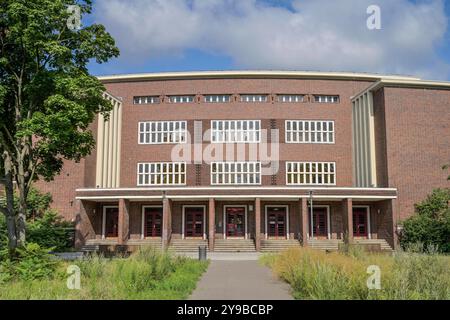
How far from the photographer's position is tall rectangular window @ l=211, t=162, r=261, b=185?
1442 inches

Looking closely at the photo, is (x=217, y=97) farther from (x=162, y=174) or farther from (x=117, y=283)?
(x=117, y=283)

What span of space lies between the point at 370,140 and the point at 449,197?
691 centimetres

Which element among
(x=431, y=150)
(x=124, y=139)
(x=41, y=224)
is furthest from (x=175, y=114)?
(x=431, y=150)

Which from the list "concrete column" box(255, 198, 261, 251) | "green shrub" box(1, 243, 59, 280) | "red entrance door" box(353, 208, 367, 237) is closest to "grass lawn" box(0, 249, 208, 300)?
"green shrub" box(1, 243, 59, 280)

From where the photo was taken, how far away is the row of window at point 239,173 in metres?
36.4

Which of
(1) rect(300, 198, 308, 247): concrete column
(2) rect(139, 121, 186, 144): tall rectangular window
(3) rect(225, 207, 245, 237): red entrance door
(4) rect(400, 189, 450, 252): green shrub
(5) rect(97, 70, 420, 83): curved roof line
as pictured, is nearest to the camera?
(4) rect(400, 189, 450, 252): green shrub

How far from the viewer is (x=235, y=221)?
34.7m

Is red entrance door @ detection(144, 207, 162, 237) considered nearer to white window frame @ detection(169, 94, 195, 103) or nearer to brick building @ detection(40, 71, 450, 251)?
brick building @ detection(40, 71, 450, 251)

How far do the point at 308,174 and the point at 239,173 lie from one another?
5489 millimetres

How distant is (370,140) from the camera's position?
34.3 m

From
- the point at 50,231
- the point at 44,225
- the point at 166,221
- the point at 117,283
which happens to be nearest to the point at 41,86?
the point at 117,283

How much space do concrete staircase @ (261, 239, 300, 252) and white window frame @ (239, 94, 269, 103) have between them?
11602 mm

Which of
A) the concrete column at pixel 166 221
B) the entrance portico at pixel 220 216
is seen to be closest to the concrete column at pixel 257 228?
the entrance portico at pixel 220 216

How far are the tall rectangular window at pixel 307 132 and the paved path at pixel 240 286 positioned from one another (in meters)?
21.4
